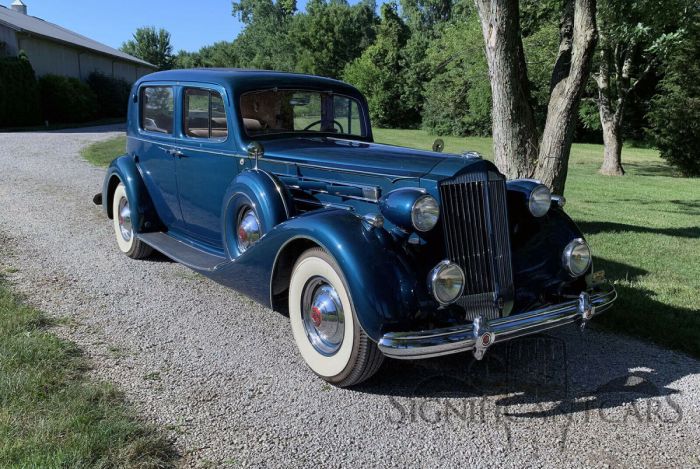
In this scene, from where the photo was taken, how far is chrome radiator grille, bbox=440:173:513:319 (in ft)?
11.0

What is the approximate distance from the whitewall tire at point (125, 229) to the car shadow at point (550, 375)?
3190mm

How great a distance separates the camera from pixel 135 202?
18.2ft

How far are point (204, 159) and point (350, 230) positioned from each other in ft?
6.92

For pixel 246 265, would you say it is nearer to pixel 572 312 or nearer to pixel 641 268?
pixel 572 312

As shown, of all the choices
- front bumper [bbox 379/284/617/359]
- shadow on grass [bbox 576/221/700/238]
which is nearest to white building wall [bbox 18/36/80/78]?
shadow on grass [bbox 576/221/700/238]

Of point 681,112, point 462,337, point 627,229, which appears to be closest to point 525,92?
point 627,229

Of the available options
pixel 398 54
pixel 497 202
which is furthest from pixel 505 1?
pixel 398 54

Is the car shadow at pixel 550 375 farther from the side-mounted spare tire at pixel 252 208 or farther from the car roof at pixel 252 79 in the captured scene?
the car roof at pixel 252 79

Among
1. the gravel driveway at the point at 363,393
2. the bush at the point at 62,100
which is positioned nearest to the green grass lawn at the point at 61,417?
the gravel driveway at the point at 363,393

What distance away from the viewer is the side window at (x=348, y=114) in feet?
17.1

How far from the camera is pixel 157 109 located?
559 centimetres

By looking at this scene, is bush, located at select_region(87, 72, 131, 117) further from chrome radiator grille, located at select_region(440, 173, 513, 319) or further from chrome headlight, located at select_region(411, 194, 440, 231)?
chrome headlight, located at select_region(411, 194, 440, 231)

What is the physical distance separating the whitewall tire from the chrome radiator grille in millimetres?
3572

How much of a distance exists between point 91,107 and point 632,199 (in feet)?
87.7
